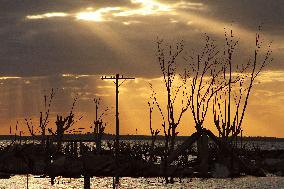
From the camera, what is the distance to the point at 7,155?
7706cm

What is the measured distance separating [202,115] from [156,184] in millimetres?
11471

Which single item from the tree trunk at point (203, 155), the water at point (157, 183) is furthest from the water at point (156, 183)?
the tree trunk at point (203, 155)

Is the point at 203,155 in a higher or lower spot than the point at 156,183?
higher

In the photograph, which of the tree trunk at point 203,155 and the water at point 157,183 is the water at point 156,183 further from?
the tree trunk at point 203,155

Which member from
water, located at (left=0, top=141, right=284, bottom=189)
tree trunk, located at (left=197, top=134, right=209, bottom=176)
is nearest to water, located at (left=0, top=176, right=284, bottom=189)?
water, located at (left=0, top=141, right=284, bottom=189)

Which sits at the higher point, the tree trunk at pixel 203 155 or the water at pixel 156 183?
the tree trunk at pixel 203 155

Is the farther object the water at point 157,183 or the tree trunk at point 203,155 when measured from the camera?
the tree trunk at point 203,155

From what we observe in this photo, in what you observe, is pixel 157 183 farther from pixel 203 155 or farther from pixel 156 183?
pixel 203 155

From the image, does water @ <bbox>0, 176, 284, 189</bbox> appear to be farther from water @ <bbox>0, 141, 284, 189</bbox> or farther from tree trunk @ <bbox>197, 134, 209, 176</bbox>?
tree trunk @ <bbox>197, 134, 209, 176</bbox>

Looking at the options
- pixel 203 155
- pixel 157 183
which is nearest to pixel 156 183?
pixel 157 183

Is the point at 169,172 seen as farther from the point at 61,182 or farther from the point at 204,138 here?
the point at 61,182

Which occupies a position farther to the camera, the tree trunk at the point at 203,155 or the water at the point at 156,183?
the tree trunk at the point at 203,155

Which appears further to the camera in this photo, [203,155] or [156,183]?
[203,155]

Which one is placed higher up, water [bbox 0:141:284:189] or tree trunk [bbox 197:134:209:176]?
tree trunk [bbox 197:134:209:176]
